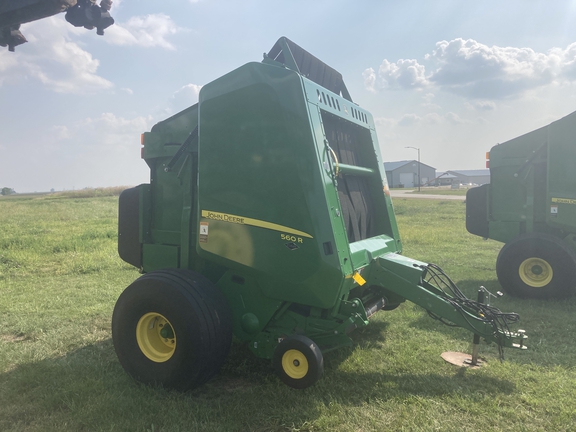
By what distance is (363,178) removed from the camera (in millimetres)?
4516

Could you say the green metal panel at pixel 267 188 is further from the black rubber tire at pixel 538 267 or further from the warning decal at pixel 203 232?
the black rubber tire at pixel 538 267

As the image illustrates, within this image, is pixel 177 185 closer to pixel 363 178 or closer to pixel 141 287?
pixel 141 287

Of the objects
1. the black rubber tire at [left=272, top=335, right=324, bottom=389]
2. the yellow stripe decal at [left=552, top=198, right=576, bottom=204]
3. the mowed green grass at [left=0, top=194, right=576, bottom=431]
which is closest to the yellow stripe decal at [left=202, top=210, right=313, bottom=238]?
the black rubber tire at [left=272, top=335, right=324, bottom=389]

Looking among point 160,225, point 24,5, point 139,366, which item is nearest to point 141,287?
point 139,366

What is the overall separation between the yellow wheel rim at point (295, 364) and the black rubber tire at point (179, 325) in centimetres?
53

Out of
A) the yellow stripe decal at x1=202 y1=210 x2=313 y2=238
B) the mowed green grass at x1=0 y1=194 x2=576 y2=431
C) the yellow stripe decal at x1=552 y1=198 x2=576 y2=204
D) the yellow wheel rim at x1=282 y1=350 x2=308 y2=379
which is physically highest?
the yellow stripe decal at x1=552 y1=198 x2=576 y2=204

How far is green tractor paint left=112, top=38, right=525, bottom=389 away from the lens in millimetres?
3213

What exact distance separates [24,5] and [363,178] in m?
3.42

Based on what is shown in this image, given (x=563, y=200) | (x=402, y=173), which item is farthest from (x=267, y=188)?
(x=402, y=173)

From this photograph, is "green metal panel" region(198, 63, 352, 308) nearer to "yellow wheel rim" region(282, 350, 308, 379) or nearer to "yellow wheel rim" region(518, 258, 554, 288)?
"yellow wheel rim" region(282, 350, 308, 379)

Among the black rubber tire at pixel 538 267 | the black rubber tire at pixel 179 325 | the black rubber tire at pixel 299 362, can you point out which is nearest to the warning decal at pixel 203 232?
the black rubber tire at pixel 179 325

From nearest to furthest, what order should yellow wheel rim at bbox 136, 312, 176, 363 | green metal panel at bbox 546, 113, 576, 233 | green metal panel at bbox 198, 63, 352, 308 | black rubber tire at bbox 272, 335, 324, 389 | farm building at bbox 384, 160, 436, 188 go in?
1. black rubber tire at bbox 272, 335, 324, 389
2. green metal panel at bbox 198, 63, 352, 308
3. yellow wheel rim at bbox 136, 312, 176, 363
4. green metal panel at bbox 546, 113, 576, 233
5. farm building at bbox 384, 160, 436, 188

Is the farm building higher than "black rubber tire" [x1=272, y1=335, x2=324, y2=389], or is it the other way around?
the farm building

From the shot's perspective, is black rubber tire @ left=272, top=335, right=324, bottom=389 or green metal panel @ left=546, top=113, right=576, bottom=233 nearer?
black rubber tire @ left=272, top=335, right=324, bottom=389
